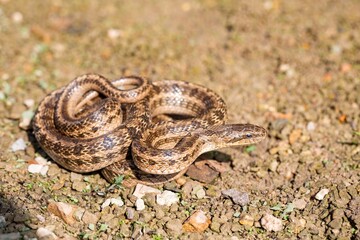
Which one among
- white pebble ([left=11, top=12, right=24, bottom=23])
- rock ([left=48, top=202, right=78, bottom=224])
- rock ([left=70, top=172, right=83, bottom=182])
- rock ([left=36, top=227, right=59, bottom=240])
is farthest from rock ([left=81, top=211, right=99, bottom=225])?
white pebble ([left=11, top=12, right=24, bottom=23])

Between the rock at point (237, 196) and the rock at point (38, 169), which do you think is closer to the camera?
the rock at point (237, 196)

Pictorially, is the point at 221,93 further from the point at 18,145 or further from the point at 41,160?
the point at 18,145

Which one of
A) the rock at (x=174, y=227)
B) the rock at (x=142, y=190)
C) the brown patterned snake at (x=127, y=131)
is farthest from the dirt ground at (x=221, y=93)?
the brown patterned snake at (x=127, y=131)

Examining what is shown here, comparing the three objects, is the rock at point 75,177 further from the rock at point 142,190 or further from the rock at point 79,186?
the rock at point 142,190

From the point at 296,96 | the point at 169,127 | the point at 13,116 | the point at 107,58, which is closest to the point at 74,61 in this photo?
the point at 107,58

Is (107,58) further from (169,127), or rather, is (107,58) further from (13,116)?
(169,127)

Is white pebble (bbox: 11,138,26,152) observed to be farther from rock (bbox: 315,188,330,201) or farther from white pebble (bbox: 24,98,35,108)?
rock (bbox: 315,188,330,201)

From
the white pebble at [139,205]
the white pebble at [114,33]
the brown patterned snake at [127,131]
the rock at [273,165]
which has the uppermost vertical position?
the white pebble at [114,33]
